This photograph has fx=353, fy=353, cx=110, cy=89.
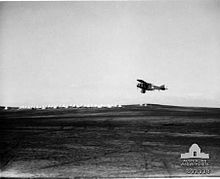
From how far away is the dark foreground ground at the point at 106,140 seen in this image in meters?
2.68

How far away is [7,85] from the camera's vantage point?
9.09 feet

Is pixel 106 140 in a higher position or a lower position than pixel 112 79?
lower

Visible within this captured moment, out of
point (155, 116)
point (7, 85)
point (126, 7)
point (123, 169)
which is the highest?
point (126, 7)

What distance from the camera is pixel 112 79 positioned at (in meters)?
2.81

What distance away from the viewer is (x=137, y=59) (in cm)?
279

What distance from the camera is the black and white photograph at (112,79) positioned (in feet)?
9.02

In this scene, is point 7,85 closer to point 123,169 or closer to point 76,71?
point 76,71

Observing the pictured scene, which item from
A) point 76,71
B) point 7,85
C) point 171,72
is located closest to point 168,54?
point 171,72

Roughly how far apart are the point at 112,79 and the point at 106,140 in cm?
48

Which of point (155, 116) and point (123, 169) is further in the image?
point (155, 116)

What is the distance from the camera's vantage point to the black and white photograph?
275cm

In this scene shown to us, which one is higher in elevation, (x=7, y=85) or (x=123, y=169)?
(x=7, y=85)

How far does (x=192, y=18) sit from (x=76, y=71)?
3.31 feet

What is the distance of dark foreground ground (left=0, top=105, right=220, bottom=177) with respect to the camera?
2.68m
